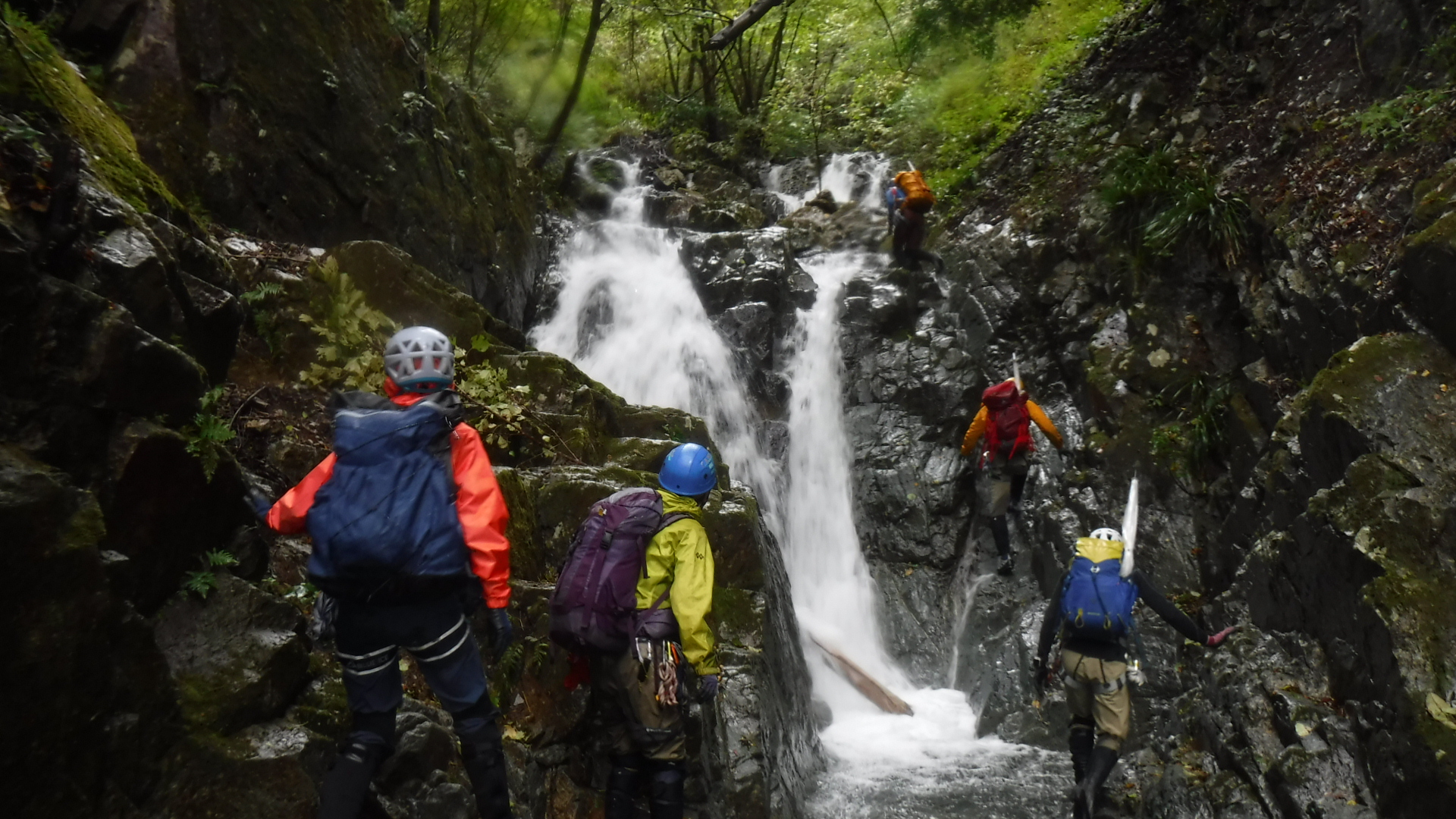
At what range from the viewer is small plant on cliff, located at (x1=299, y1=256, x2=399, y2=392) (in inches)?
243

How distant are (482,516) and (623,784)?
1.75 metres

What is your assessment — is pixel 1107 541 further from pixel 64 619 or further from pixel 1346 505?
pixel 64 619

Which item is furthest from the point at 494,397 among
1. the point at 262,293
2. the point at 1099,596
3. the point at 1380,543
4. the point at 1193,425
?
the point at 1193,425

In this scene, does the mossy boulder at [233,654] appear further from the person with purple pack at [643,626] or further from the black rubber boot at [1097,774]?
the black rubber boot at [1097,774]

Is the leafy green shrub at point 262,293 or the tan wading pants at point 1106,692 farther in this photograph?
the leafy green shrub at point 262,293

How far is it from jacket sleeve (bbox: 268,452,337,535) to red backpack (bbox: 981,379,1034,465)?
699cm

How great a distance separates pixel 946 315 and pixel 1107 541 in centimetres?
721

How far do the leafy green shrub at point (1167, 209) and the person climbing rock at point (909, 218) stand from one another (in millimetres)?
2811

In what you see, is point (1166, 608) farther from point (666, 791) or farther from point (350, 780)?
point (350, 780)

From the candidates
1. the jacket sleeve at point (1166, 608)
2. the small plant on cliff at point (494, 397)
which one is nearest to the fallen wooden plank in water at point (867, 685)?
the jacket sleeve at point (1166, 608)

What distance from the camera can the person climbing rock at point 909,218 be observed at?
12.6 metres

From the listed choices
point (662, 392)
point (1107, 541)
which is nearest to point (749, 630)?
point (1107, 541)

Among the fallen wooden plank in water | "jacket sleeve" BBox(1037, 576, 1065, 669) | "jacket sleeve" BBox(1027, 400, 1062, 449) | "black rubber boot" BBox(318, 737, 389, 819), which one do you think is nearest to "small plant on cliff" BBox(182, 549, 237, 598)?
"black rubber boot" BBox(318, 737, 389, 819)

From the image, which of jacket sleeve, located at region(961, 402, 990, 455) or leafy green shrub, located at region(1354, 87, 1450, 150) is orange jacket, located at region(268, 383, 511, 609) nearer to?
jacket sleeve, located at region(961, 402, 990, 455)
